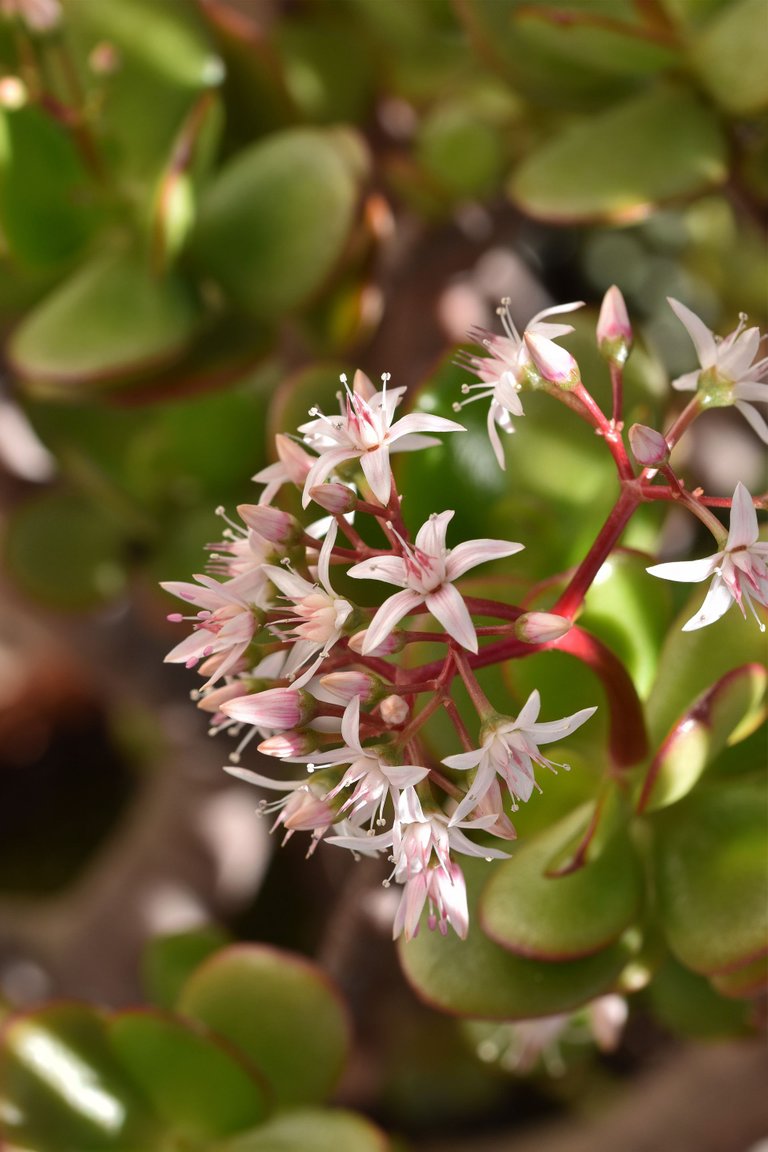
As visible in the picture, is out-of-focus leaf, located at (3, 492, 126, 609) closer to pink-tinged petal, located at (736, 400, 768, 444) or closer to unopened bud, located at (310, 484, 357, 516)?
unopened bud, located at (310, 484, 357, 516)

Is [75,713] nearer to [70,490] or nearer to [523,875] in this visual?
[70,490]

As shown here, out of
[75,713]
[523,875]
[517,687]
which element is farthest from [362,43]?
[75,713]

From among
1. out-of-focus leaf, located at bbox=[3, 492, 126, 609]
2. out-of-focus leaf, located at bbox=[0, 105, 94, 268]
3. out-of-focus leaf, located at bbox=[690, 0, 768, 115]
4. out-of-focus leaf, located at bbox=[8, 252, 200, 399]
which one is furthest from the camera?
out-of-focus leaf, located at bbox=[3, 492, 126, 609]

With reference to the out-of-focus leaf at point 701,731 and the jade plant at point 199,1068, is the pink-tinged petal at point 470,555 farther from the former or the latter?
the jade plant at point 199,1068

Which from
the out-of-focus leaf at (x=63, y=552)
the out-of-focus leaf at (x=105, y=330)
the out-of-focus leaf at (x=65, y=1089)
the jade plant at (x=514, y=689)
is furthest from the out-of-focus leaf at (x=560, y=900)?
the out-of-focus leaf at (x=63, y=552)

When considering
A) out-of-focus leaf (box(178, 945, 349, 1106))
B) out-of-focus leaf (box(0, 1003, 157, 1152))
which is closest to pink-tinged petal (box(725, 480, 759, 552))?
out-of-focus leaf (box(178, 945, 349, 1106))
